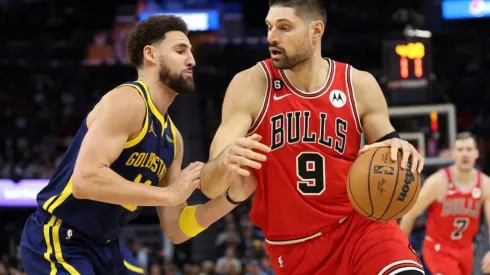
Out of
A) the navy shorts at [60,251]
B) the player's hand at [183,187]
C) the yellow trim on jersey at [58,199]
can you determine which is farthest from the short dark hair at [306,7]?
the navy shorts at [60,251]

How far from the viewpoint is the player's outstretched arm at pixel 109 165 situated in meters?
4.12

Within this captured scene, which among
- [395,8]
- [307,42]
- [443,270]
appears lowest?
[443,270]

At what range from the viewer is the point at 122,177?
4246mm

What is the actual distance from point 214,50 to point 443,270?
10.9m

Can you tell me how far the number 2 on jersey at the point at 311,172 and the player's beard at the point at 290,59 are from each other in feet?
1.59

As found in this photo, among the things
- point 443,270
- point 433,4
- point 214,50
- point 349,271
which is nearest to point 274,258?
point 349,271

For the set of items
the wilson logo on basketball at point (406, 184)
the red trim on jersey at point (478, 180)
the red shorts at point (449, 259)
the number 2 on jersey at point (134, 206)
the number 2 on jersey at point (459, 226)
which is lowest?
the red shorts at point (449, 259)

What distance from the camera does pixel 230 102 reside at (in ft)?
14.3

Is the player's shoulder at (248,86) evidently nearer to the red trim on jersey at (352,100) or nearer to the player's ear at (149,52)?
the red trim on jersey at (352,100)

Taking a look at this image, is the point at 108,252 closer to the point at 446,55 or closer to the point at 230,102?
the point at 230,102

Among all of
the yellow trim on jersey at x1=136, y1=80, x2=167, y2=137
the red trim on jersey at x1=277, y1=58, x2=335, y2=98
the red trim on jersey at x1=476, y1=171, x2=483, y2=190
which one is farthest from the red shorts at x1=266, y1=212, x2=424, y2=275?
the red trim on jersey at x1=476, y1=171, x2=483, y2=190

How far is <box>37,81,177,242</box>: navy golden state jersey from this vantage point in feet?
14.4

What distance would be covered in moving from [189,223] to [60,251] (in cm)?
81

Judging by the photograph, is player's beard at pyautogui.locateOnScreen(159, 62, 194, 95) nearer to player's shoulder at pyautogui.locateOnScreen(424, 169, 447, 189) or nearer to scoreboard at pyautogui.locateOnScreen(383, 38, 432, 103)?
player's shoulder at pyautogui.locateOnScreen(424, 169, 447, 189)
